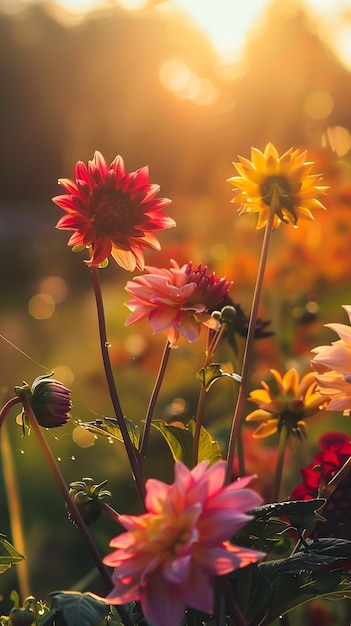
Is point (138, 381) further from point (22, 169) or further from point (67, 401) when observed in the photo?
point (22, 169)

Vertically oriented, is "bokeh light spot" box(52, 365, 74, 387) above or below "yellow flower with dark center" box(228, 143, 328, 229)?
below

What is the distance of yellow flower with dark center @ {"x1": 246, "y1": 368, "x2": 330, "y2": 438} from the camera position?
0.46 m

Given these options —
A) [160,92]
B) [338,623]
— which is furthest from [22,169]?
[338,623]

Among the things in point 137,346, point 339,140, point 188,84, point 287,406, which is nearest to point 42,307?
point 188,84

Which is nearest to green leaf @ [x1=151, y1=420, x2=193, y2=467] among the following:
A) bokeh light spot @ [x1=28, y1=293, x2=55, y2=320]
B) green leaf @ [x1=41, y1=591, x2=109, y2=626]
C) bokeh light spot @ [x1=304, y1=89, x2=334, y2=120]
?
green leaf @ [x1=41, y1=591, x2=109, y2=626]

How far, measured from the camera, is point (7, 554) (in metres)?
0.36

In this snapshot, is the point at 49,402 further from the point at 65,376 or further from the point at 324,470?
the point at 65,376

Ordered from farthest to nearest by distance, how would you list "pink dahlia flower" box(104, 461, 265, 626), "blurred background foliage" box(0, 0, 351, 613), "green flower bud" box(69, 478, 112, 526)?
"blurred background foliage" box(0, 0, 351, 613) < "green flower bud" box(69, 478, 112, 526) < "pink dahlia flower" box(104, 461, 265, 626)

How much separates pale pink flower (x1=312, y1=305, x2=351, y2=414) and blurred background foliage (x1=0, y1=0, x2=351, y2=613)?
15 centimetres

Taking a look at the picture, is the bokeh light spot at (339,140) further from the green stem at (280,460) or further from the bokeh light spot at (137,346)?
the green stem at (280,460)

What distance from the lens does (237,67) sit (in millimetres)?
2180

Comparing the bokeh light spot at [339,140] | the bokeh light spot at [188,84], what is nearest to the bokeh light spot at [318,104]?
the bokeh light spot at [339,140]

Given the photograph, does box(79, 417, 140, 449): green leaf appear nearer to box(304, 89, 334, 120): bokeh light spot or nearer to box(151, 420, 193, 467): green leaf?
box(151, 420, 193, 467): green leaf

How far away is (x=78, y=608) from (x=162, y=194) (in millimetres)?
2878
